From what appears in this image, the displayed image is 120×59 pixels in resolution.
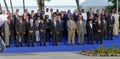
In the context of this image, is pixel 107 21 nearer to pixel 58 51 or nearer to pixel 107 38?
pixel 107 38

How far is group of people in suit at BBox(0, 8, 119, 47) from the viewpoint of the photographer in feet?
90.3

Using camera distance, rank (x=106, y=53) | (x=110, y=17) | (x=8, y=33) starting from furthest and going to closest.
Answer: (x=110, y=17) < (x=8, y=33) < (x=106, y=53)

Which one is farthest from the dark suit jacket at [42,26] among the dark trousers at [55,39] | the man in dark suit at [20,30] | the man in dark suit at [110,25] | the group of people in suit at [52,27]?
the man in dark suit at [110,25]

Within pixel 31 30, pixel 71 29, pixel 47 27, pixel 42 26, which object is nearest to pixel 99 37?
pixel 71 29

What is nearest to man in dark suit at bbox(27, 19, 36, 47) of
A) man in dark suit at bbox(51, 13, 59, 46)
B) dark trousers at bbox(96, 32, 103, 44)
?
man in dark suit at bbox(51, 13, 59, 46)

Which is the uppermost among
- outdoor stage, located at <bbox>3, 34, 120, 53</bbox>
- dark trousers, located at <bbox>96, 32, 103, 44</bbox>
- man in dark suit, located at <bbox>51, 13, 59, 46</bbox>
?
man in dark suit, located at <bbox>51, 13, 59, 46</bbox>

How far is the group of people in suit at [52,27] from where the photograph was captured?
27516 millimetres

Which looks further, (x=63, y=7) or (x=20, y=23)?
(x=63, y=7)

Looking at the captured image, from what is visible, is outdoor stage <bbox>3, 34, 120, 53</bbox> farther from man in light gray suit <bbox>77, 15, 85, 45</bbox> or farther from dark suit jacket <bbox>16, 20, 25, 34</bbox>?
dark suit jacket <bbox>16, 20, 25, 34</bbox>

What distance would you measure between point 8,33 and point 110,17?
760 cm

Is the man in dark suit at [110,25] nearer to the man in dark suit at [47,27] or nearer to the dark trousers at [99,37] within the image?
the dark trousers at [99,37]

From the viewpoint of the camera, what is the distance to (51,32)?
28.6 meters

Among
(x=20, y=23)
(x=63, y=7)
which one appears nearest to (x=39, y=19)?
(x=20, y=23)

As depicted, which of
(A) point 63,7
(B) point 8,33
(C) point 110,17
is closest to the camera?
(B) point 8,33
